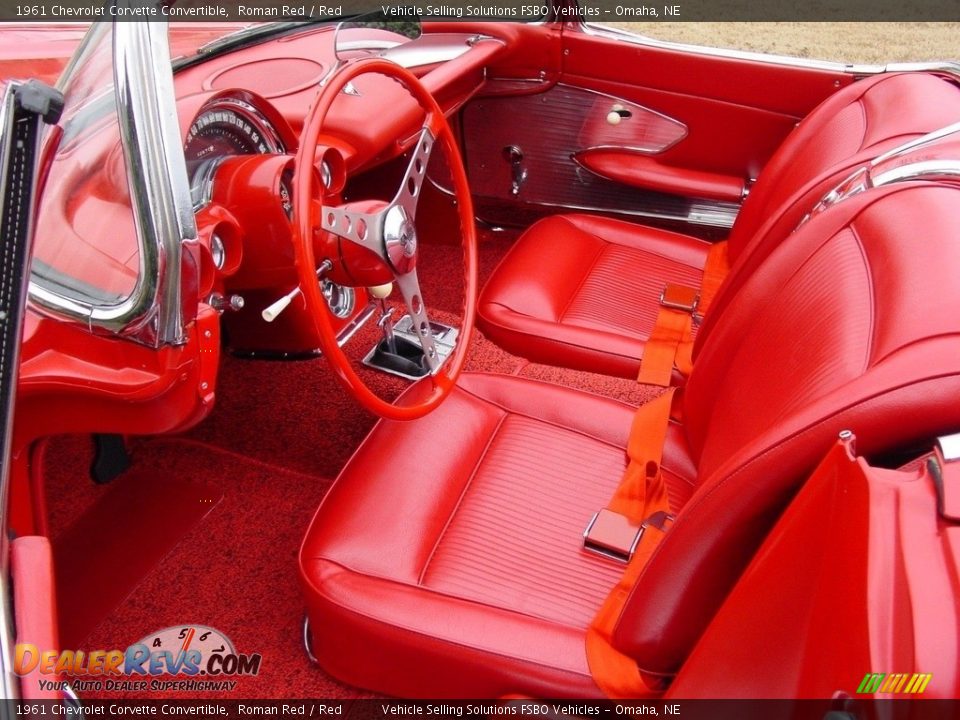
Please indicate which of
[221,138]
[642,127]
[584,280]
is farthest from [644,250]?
[221,138]

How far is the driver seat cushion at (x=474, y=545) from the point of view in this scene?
3.31 feet

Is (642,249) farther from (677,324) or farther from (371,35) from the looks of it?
(371,35)

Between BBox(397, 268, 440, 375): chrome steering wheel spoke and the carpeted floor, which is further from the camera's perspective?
the carpeted floor

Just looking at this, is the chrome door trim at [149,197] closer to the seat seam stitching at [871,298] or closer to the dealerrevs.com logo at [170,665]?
the dealerrevs.com logo at [170,665]

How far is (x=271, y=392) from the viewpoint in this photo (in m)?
2.01

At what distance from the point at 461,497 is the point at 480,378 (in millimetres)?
279

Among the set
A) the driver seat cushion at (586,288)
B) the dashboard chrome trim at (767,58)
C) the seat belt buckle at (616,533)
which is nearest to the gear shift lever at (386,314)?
Answer: the driver seat cushion at (586,288)

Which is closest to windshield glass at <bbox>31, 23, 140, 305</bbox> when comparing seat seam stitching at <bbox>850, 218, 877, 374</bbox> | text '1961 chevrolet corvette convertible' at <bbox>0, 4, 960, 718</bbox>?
text '1961 chevrolet corvette convertible' at <bbox>0, 4, 960, 718</bbox>

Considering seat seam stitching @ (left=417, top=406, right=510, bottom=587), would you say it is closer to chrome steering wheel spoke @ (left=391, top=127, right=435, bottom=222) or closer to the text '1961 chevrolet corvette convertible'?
the text '1961 chevrolet corvette convertible'

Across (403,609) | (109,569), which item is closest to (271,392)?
(109,569)

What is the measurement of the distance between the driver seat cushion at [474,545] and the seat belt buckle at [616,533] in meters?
0.02

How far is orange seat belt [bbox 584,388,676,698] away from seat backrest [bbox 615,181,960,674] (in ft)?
0.09

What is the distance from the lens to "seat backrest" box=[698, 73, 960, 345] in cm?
122

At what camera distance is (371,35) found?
2.09 meters
